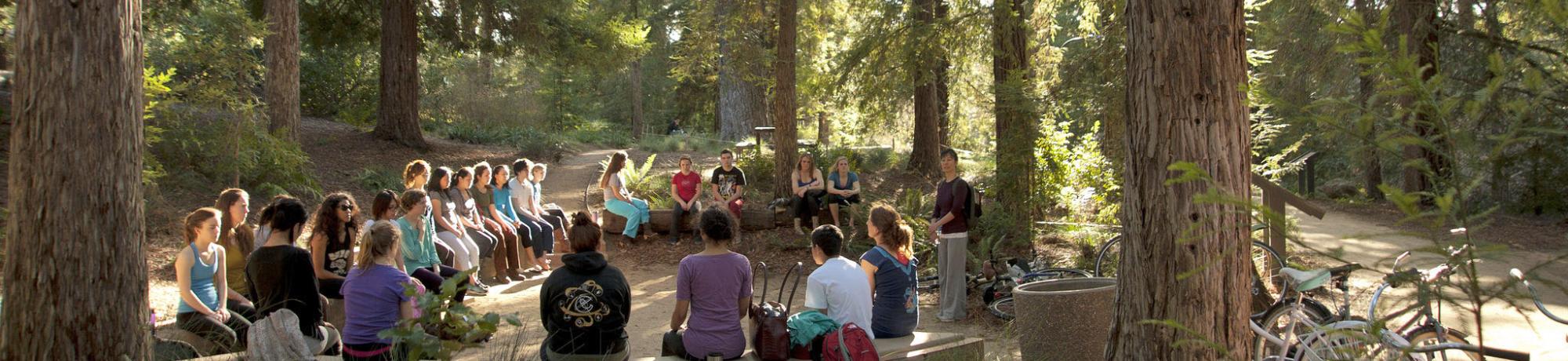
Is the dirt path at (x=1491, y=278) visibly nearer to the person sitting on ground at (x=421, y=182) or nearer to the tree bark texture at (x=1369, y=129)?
the tree bark texture at (x=1369, y=129)

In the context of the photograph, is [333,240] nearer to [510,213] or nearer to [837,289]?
[837,289]

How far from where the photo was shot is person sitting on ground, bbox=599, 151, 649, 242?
39.9ft

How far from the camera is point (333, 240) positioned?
21.6 feet

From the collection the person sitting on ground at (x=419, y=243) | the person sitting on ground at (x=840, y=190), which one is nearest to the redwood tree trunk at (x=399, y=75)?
the person sitting on ground at (x=840, y=190)

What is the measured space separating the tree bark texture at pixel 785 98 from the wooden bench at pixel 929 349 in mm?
7488

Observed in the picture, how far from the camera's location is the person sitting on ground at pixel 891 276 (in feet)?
20.3

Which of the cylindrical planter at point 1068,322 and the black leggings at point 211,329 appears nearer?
the black leggings at point 211,329

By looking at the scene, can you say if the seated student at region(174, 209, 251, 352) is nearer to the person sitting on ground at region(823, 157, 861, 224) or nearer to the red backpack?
the red backpack

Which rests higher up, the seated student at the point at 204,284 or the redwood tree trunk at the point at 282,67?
the redwood tree trunk at the point at 282,67

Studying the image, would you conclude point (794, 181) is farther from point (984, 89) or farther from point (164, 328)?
point (984, 89)

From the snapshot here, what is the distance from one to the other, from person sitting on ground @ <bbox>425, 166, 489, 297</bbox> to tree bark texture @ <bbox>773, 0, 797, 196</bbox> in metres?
4.82

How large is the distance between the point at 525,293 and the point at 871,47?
20.2 ft

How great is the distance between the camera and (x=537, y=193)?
11633 millimetres

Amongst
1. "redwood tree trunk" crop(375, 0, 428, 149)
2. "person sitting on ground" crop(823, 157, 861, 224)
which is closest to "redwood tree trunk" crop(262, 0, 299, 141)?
"redwood tree trunk" crop(375, 0, 428, 149)
